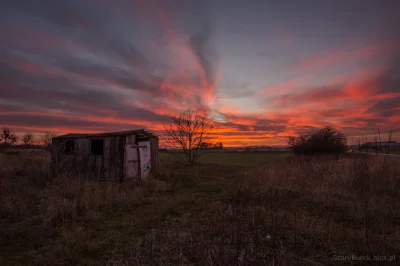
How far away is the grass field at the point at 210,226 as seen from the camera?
4.58m

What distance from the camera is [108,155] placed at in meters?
14.8

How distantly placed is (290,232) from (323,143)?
2400cm

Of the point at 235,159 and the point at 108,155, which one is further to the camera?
the point at 235,159

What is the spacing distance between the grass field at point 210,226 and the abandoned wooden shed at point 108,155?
4.08 metres

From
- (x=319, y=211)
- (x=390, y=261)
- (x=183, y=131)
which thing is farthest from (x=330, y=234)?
(x=183, y=131)

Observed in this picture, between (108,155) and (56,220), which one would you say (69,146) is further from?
(56,220)

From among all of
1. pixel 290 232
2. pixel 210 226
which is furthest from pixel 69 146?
pixel 290 232

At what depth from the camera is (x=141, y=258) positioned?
14.6 feet

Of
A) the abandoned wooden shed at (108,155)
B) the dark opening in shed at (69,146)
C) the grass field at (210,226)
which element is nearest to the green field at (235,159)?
the abandoned wooden shed at (108,155)

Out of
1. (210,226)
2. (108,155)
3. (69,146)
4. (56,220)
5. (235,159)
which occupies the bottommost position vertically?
(235,159)

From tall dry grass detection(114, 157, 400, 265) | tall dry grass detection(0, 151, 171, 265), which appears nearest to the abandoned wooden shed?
tall dry grass detection(0, 151, 171, 265)

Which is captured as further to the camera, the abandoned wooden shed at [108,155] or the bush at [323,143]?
the bush at [323,143]

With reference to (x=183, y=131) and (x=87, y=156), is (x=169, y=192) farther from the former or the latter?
(x=183, y=131)

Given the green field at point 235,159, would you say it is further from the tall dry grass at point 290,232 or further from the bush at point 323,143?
the tall dry grass at point 290,232
